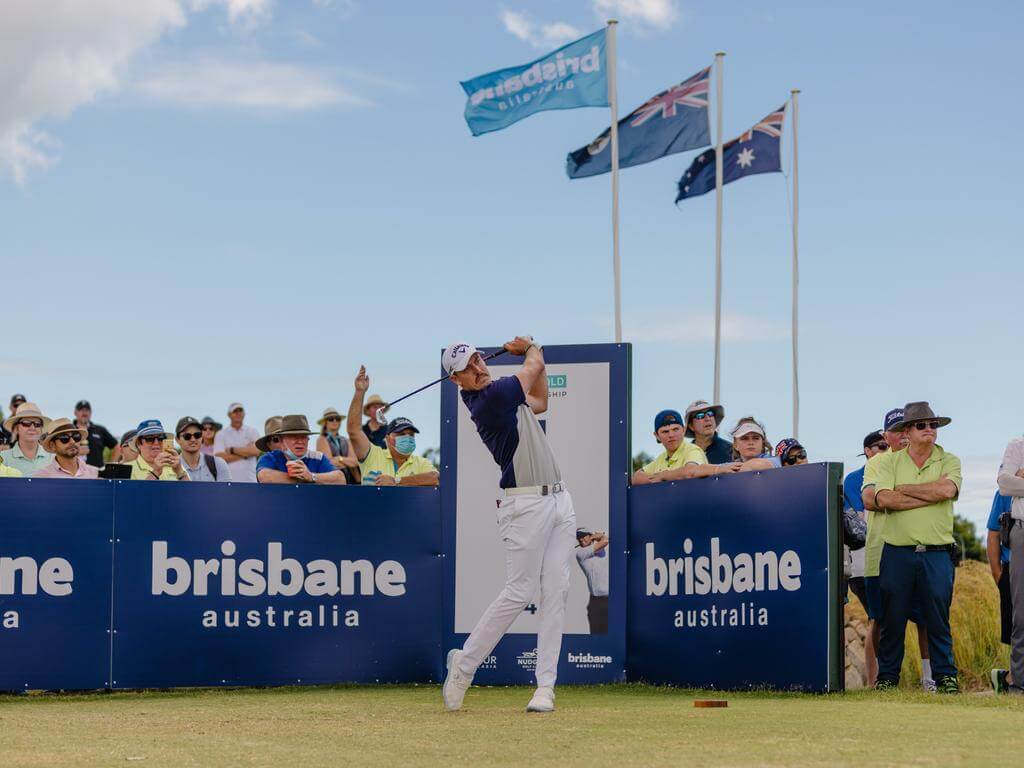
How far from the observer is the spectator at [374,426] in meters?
15.5

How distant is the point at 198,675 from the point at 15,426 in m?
2.91

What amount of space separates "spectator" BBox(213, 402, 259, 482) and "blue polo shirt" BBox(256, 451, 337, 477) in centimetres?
473

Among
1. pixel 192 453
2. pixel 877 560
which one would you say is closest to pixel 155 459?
pixel 192 453

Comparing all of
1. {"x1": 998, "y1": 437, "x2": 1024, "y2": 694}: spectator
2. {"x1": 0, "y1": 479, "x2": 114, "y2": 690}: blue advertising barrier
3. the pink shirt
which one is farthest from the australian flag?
{"x1": 0, "y1": 479, "x2": 114, "y2": 690}: blue advertising barrier

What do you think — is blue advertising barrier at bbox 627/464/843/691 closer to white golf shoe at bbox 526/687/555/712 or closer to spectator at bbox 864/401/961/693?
spectator at bbox 864/401/961/693

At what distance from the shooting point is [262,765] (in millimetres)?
6637

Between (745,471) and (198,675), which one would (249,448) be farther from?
(745,471)

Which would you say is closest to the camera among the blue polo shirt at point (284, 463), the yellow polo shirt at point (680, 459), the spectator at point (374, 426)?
the yellow polo shirt at point (680, 459)

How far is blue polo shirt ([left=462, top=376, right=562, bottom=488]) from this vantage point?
8.95 meters

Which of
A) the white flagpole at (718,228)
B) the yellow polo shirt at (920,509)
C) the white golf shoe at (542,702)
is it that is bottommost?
the white golf shoe at (542,702)

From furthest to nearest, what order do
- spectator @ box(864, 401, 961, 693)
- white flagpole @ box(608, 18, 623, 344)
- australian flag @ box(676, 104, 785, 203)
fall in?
1. australian flag @ box(676, 104, 785, 203)
2. white flagpole @ box(608, 18, 623, 344)
3. spectator @ box(864, 401, 961, 693)

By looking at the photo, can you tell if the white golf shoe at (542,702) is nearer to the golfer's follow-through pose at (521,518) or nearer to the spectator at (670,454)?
the golfer's follow-through pose at (521,518)

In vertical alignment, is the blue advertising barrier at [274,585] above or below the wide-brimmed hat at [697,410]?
below

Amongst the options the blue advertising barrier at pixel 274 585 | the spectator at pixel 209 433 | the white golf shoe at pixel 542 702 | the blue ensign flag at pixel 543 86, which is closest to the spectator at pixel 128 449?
the spectator at pixel 209 433
